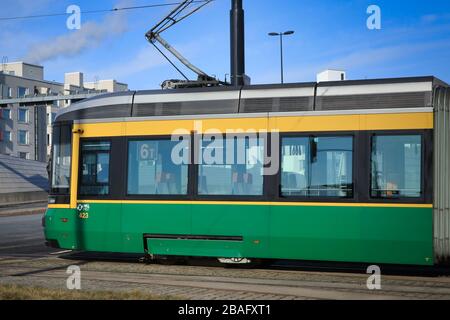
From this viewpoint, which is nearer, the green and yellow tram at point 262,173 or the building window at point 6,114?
the green and yellow tram at point 262,173

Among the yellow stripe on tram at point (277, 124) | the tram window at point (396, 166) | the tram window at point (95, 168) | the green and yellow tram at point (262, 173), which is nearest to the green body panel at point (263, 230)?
the green and yellow tram at point (262, 173)

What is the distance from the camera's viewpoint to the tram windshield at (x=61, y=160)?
40.8ft

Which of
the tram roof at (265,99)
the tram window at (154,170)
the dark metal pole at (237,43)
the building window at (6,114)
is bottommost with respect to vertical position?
the tram window at (154,170)

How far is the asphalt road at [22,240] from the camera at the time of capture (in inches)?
599

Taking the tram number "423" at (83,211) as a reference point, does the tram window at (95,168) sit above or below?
above

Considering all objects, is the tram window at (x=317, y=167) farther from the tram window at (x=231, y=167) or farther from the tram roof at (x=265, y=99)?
the tram roof at (x=265, y=99)

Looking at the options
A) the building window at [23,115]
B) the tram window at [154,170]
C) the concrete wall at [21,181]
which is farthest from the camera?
the building window at [23,115]

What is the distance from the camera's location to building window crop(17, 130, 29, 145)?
91250mm

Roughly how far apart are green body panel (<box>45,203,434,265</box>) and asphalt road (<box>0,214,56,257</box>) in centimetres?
316

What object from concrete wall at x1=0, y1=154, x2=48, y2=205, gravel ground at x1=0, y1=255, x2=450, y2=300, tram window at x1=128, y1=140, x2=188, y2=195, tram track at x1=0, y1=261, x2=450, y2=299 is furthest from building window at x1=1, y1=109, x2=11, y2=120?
tram window at x1=128, y1=140, x2=188, y2=195

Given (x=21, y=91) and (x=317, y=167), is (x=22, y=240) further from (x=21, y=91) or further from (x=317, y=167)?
(x=21, y=91)

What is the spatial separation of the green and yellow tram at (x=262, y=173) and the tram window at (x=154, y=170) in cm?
2

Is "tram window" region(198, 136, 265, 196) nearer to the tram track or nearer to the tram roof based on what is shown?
the tram roof

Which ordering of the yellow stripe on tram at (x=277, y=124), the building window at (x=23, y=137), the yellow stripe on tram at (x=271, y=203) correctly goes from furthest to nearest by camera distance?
1. the building window at (x=23, y=137)
2. the yellow stripe on tram at (x=277, y=124)
3. the yellow stripe on tram at (x=271, y=203)
